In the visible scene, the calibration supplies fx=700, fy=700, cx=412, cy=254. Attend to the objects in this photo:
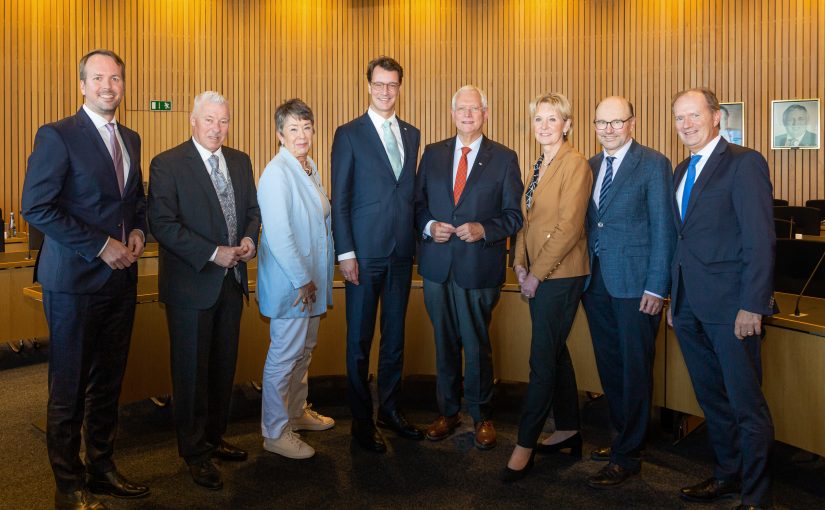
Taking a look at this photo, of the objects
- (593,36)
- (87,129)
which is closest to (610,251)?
(87,129)

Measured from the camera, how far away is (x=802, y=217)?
23.8 ft

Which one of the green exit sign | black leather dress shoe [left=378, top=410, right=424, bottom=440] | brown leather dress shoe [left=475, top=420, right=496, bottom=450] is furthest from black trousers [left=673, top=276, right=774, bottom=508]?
the green exit sign

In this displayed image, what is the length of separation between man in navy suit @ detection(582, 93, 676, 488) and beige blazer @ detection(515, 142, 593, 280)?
0.34 feet

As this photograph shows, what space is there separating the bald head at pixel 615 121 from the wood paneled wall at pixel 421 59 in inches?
296

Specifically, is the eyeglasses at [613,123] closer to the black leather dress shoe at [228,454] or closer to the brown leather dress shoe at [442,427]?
the brown leather dress shoe at [442,427]

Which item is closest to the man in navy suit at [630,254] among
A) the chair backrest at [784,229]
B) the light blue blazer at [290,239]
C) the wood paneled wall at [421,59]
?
the light blue blazer at [290,239]

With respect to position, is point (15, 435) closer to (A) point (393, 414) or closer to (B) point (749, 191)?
(A) point (393, 414)

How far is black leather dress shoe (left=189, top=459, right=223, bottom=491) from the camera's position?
3139 millimetres

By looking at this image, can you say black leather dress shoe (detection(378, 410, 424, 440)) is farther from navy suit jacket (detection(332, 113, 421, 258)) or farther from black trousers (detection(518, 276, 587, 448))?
navy suit jacket (detection(332, 113, 421, 258))

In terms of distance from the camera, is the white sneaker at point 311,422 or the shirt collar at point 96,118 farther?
the white sneaker at point 311,422

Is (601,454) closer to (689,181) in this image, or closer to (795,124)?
(689,181)

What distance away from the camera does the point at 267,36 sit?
10359 mm

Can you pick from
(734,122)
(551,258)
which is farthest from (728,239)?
(734,122)

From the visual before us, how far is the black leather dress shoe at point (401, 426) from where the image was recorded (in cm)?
378
